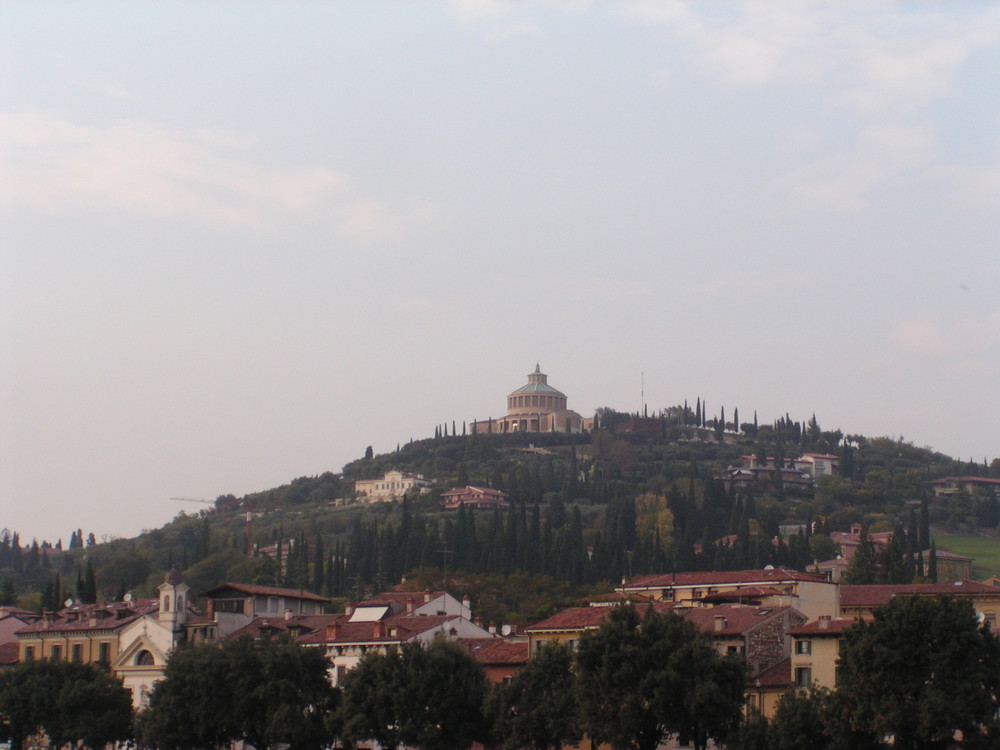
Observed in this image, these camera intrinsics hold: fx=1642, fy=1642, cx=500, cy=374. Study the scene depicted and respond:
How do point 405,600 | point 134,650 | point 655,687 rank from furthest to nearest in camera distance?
point 405,600 < point 134,650 < point 655,687

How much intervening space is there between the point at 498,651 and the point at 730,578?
1969 centimetres

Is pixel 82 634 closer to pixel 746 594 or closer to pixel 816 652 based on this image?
pixel 746 594

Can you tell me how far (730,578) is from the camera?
91250 mm

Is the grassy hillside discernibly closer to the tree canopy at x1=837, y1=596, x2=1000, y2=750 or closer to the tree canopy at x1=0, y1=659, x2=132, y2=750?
the tree canopy at x1=0, y1=659, x2=132, y2=750

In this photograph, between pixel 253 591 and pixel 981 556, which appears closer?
pixel 253 591

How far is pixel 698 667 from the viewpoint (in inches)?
2375

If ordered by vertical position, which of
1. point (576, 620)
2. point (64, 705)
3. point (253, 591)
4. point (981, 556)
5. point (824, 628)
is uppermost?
point (981, 556)

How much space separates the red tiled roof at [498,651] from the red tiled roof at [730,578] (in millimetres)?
15334

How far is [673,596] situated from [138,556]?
104 metres

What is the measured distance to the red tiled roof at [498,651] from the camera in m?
74.6

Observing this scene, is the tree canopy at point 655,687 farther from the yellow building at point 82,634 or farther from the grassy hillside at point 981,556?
the grassy hillside at point 981,556

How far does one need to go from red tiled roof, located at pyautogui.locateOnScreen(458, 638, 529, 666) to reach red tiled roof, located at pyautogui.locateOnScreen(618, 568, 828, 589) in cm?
1533

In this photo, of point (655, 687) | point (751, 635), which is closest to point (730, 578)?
point (751, 635)

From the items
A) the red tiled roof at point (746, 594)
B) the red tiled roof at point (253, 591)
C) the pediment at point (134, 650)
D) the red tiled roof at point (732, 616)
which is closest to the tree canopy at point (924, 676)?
the red tiled roof at point (732, 616)
